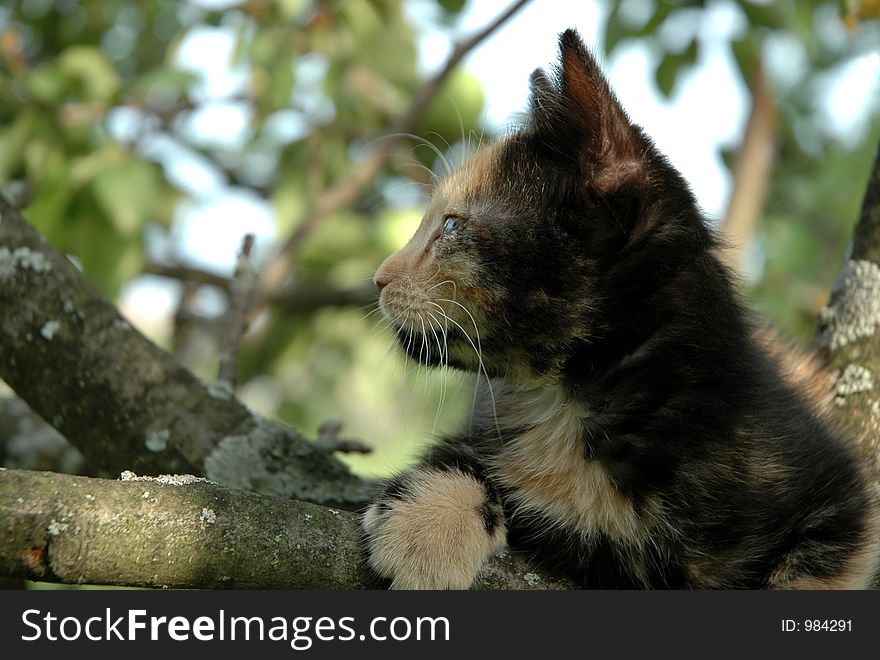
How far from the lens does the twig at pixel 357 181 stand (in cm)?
361

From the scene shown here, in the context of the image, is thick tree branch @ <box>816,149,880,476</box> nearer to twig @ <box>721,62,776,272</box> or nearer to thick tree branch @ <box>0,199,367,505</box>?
thick tree branch @ <box>0,199,367,505</box>

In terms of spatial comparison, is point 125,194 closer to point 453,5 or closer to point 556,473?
point 453,5

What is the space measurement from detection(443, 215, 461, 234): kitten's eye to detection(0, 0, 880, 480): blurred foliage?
1.11ft

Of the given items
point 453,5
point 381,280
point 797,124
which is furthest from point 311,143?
point 797,124

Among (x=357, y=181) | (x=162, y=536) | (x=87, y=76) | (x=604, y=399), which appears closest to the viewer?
(x=162, y=536)

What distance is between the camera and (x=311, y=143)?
441 cm

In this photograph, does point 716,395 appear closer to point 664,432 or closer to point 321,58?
point 664,432

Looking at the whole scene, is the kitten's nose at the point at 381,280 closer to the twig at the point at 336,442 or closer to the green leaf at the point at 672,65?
the twig at the point at 336,442

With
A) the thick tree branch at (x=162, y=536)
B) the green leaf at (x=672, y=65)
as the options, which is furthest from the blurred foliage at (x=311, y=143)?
the thick tree branch at (x=162, y=536)

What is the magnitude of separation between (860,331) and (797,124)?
3.41m

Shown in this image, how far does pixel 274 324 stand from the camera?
182 inches

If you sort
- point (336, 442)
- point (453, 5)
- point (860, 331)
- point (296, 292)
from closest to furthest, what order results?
point (860, 331)
point (336, 442)
point (453, 5)
point (296, 292)

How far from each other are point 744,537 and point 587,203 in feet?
2.64

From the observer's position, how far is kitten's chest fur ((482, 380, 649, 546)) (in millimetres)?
2084
